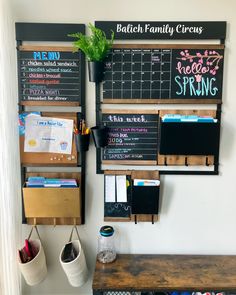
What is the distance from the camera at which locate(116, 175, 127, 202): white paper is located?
72.1 inches

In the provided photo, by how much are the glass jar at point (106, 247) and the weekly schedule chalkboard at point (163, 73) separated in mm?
794

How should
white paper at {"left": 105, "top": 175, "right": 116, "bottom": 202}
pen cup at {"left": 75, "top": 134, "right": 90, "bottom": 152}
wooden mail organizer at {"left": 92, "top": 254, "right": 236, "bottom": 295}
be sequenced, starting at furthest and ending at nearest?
white paper at {"left": 105, "top": 175, "right": 116, "bottom": 202} < pen cup at {"left": 75, "top": 134, "right": 90, "bottom": 152} < wooden mail organizer at {"left": 92, "top": 254, "right": 236, "bottom": 295}

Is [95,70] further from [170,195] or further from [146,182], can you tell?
[170,195]

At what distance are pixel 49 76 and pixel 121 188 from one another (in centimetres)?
81

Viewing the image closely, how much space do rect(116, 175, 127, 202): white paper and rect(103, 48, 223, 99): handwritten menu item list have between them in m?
0.50

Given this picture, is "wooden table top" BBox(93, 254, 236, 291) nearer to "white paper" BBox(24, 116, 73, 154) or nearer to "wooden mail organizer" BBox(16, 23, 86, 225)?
"wooden mail organizer" BBox(16, 23, 86, 225)

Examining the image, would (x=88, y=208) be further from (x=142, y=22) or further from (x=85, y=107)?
(x=142, y=22)

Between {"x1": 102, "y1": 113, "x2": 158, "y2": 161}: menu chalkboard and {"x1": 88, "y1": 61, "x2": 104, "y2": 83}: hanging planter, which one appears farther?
{"x1": 102, "y1": 113, "x2": 158, "y2": 161}: menu chalkboard

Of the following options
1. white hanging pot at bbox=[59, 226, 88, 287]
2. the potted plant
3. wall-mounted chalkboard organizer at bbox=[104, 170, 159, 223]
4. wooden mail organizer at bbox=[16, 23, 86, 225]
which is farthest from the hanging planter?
white hanging pot at bbox=[59, 226, 88, 287]

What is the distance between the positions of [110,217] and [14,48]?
46.4 inches

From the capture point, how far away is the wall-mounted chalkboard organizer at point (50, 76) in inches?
68.1

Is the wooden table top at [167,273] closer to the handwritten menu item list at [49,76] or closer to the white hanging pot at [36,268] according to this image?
the white hanging pot at [36,268]

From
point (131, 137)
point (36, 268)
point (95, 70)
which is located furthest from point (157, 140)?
point (36, 268)

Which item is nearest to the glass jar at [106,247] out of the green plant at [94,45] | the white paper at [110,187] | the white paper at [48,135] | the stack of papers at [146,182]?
the white paper at [110,187]
